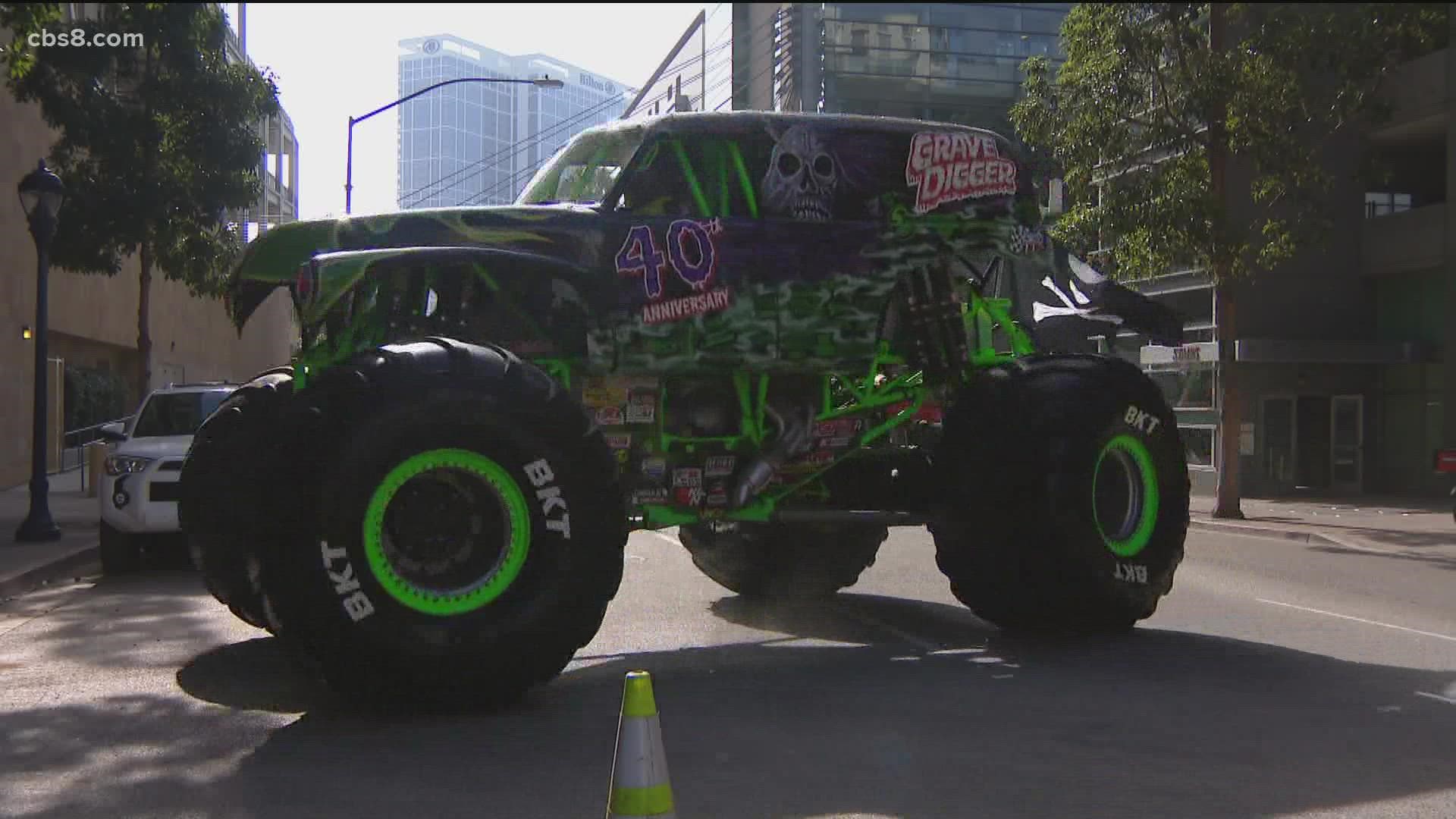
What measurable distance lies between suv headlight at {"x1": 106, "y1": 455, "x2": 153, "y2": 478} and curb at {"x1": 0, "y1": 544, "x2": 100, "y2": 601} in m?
1.06

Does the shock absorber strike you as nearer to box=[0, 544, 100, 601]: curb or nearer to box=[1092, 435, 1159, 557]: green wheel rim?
box=[1092, 435, 1159, 557]: green wheel rim

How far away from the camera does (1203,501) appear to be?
27891mm

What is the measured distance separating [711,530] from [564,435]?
10.4 ft

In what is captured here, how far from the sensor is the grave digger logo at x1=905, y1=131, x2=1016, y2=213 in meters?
8.49

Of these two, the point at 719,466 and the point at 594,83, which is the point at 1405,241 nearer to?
the point at 594,83

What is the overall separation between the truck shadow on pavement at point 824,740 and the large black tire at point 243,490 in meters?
0.58

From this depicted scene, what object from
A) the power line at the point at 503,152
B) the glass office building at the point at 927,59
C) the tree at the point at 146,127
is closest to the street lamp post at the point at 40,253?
the tree at the point at 146,127

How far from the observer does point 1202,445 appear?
101 feet

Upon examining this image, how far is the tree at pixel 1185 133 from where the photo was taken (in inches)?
819

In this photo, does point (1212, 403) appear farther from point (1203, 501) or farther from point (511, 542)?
point (511, 542)

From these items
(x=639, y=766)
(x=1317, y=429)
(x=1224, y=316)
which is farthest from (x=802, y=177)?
(x=1317, y=429)

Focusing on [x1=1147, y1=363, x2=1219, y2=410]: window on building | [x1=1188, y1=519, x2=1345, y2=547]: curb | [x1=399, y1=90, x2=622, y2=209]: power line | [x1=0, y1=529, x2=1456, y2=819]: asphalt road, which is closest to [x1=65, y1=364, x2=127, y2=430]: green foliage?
[x1=399, y1=90, x2=622, y2=209]: power line

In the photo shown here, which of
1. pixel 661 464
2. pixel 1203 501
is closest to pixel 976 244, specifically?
pixel 661 464

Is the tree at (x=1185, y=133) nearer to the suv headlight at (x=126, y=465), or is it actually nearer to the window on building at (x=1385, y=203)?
the window on building at (x=1385, y=203)
